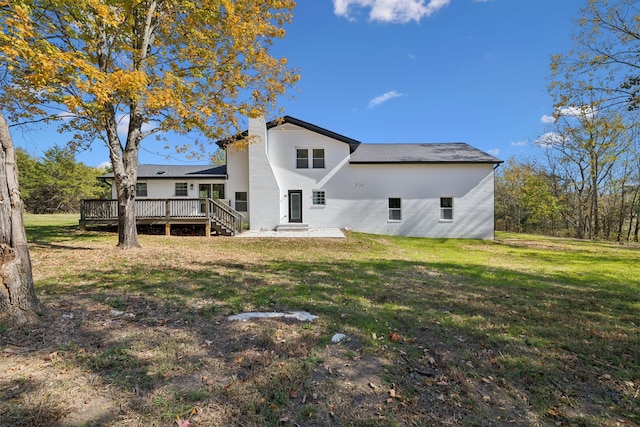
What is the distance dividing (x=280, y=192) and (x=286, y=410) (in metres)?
15.4

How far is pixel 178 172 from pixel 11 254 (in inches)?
644

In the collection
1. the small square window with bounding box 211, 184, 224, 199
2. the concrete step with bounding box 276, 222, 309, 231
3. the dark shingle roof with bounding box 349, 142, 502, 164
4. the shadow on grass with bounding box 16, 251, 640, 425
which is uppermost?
the dark shingle roof with bounding box 349, 142, 502, 164

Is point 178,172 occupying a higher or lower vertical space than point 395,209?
higher

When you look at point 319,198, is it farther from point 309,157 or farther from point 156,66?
point 156,66

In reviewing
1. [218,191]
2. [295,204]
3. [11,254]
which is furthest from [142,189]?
[11,254]

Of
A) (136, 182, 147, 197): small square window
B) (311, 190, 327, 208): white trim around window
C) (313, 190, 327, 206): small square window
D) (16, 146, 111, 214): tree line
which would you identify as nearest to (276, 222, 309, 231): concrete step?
(311, 190, 327, 208): white trim around window

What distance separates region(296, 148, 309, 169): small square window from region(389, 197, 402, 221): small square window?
536 centimetres

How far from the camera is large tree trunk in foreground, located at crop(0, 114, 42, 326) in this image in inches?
132

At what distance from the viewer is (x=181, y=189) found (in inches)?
716

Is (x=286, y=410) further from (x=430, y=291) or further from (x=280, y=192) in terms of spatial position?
(x=280, y=192)

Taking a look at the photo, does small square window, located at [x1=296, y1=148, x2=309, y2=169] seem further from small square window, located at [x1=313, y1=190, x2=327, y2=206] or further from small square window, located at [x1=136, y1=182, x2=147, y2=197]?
small square window, located at [x1=136, y1=182, x2=147, y2=197]

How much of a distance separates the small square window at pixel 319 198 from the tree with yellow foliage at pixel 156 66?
7506 mm

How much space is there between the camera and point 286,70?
35.8ft

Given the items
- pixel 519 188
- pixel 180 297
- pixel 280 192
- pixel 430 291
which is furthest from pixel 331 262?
pixel 519 188
